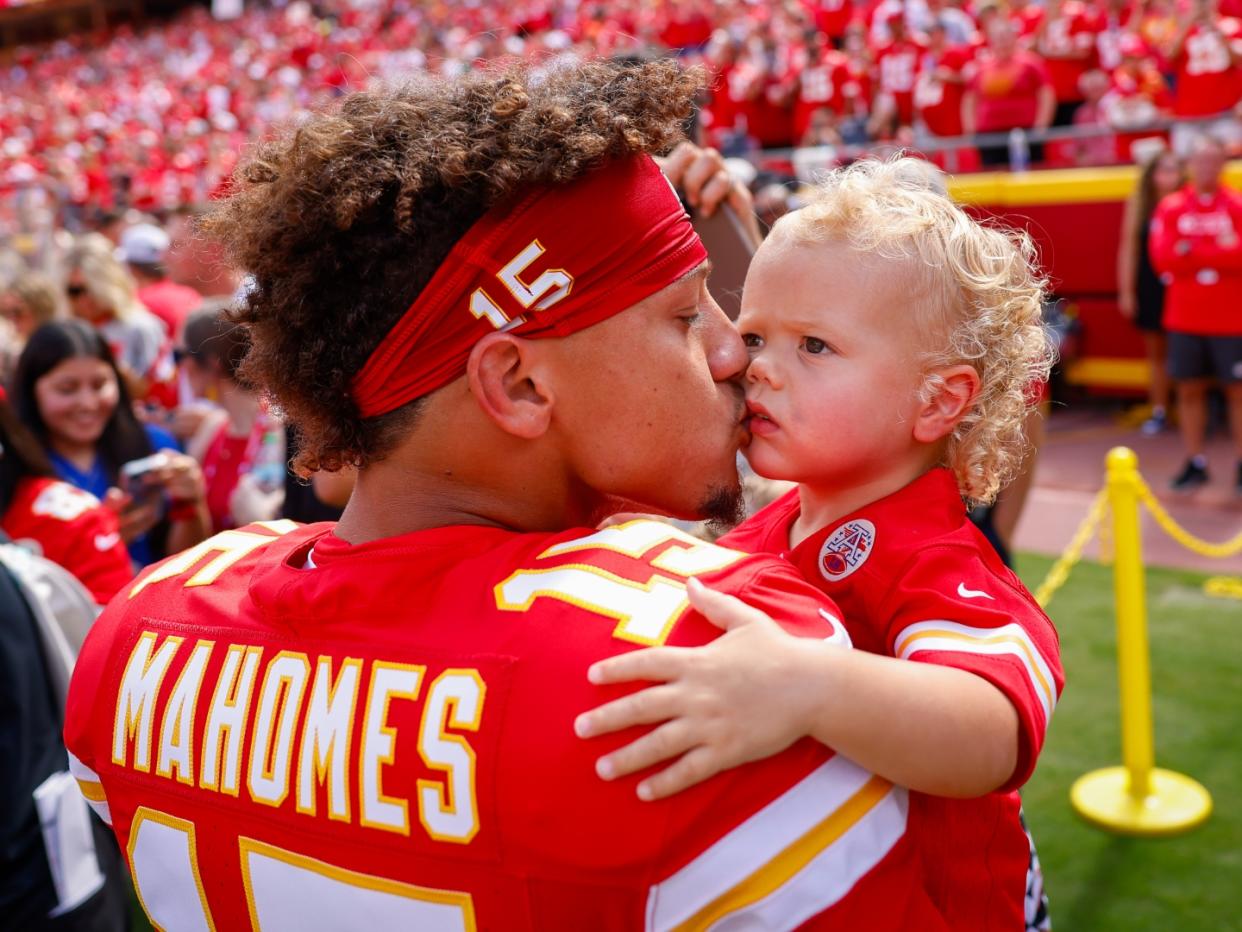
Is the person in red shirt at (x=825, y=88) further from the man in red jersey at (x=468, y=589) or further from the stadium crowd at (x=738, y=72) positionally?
the man in red jersey at (x=468, y=589)

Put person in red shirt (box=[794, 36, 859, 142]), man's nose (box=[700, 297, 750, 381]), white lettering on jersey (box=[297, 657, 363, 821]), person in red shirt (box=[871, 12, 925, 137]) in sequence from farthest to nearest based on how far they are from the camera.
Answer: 1. person in red shirt (box=[794, 36, 859, 142])
2. person in red shirt (box=[871, 12, 925, 137])
3. man's nose (box=[700, 297, 750, 381])
4. white lettering on jersey (box=[297, 657, 363, 821])

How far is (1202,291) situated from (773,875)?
313 inches

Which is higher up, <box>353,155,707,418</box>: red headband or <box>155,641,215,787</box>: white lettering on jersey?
<box>353,155,707,418</box>: red headband

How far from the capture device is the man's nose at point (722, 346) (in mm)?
1475

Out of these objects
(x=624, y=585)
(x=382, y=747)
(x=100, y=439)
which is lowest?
(x=100, y=439)

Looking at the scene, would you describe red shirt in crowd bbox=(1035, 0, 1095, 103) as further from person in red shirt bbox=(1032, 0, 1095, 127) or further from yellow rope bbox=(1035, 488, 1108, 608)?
yellow rope bbox=(1035, 488, 1108, 608)

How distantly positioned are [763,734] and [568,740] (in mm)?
177

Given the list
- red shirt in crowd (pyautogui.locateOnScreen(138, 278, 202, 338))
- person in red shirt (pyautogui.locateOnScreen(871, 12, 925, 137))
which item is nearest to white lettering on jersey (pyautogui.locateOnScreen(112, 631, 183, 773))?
red shirt in crowd (pyautogui.locateOnScreen(138, 278, 202, 338))

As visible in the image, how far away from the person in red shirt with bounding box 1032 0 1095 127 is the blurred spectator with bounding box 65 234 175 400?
8.86 metres

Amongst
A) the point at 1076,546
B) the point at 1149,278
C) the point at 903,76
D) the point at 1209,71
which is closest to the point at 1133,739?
the point at 1076,546

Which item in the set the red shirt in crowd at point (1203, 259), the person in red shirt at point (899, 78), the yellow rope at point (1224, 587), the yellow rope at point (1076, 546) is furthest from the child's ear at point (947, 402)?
the person in red shirt at point (899, 78)

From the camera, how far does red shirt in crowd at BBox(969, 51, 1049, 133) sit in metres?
11.1

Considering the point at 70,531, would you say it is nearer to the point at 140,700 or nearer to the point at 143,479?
the point at 143,479

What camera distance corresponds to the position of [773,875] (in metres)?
1.07
